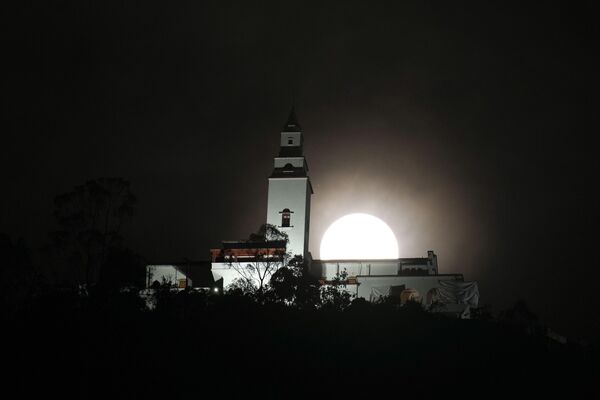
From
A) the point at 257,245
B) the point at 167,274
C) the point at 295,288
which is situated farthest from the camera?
the point at 167,274

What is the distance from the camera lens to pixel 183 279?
6188cm

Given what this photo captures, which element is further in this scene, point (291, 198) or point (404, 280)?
point (291, 198)

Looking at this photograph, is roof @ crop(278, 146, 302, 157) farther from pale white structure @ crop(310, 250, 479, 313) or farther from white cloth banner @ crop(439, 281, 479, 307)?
white cloth banner @ crop(439, 281, 479, 307)

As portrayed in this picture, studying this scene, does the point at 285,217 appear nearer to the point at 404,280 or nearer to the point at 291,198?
the point at 291,198

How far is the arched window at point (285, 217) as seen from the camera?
6488 centimetres

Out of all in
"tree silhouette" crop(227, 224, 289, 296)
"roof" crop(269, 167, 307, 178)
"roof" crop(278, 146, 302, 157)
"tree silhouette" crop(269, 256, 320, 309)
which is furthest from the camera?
"roof" crop(278, 146, 302, 157)

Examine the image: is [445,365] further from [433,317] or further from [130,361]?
[130,361]

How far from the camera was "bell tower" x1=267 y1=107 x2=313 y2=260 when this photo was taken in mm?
64438

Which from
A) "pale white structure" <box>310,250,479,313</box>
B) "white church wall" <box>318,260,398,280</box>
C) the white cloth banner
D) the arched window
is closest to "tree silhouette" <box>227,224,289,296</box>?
the arched window

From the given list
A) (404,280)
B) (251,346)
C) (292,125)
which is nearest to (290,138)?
(292,125)

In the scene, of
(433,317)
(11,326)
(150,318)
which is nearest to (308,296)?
(433,317)

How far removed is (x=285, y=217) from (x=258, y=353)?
24923mm

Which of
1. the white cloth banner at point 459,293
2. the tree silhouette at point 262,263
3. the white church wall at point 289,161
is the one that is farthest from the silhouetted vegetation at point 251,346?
the white church wall at point 289,161

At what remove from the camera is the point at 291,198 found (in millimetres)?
65812
